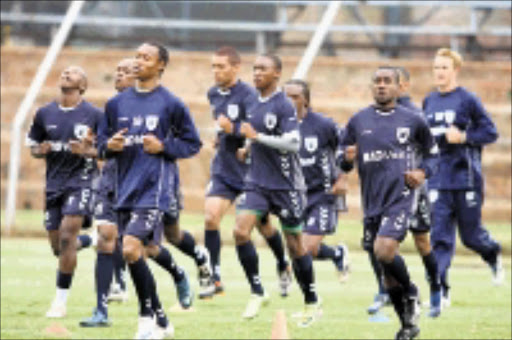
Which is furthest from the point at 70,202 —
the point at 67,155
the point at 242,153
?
the point at 242,153

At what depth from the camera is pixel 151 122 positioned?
11984 mm

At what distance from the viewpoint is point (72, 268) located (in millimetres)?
14359

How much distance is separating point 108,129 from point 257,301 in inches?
106

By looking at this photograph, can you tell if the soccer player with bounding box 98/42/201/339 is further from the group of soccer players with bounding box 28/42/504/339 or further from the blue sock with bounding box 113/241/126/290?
the blue sock with bounding box 113/241/126/290

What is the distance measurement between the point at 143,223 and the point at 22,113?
40.5ft

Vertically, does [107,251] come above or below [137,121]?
below

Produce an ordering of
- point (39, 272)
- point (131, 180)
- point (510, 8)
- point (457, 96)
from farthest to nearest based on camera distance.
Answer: point (510, 8) < point (39, 272) < point (457, 96) < point (131, 180)

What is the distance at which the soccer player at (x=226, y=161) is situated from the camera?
15570 millimetres

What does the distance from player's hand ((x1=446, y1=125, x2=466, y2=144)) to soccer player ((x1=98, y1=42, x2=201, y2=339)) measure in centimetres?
358

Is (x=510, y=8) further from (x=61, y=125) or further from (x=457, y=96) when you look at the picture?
(x=61, y=125)

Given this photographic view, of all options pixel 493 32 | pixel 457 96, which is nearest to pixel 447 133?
pixel 457 96

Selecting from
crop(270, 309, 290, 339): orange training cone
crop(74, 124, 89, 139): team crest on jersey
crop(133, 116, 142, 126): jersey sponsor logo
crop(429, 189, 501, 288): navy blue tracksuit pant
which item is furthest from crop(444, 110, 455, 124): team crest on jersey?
crop(270, 309, 290, 339): orange training cone

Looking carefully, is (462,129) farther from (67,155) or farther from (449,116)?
(67,155)

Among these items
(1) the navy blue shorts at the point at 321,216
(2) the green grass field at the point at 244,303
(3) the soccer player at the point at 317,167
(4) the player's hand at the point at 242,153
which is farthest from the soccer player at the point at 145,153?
(1) the navy blue shorts at the point at 321,216
